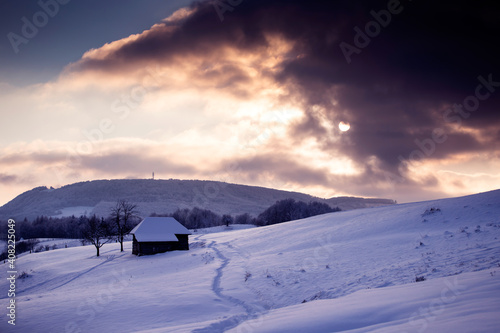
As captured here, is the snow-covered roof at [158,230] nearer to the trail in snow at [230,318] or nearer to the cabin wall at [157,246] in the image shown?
the cabin wall at [157,246]

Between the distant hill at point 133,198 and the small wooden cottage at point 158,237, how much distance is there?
335 feet

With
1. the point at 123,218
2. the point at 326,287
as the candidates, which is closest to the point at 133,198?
the point at 123,218

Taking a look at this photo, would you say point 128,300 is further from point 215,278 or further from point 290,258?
point 290,258

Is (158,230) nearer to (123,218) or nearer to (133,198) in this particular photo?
(123,218)

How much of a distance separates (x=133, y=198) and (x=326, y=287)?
6801 inches

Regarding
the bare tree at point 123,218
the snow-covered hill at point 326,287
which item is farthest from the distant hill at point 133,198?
the snow-covered hill at point 326,287

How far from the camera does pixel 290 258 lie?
78.6 ft

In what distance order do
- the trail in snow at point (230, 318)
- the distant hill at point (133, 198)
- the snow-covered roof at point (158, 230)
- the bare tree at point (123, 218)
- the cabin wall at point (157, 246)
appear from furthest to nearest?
1. the distant hill at point (133, 198)
2. the bare tree at point (123, 218)
3. the snow-covered roof at point (158, 230)
4. the cabin wall at point (157, 246)
5. the trail in snow at point (230, 318)

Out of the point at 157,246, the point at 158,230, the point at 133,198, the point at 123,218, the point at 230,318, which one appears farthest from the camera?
the point at 133,198

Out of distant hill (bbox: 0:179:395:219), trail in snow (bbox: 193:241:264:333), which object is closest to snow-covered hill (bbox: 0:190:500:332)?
trail in snow (bbox: 193:241:264:333)

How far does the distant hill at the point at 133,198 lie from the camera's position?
157m

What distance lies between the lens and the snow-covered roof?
4441 cm

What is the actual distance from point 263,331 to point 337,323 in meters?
2.00

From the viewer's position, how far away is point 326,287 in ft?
50.3
